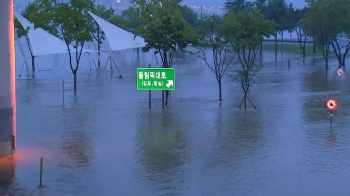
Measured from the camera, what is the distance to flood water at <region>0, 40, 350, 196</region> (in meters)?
12.7

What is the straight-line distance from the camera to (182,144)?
1736 cm

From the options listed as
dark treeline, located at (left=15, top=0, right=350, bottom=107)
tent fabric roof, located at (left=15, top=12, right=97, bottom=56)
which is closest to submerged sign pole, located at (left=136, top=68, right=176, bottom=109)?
dark treeline, located at (left=15, top=0, right=350, bottom=107)

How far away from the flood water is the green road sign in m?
1.24

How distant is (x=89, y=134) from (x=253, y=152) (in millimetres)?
6431

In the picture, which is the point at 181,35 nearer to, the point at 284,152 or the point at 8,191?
the point at 284,152

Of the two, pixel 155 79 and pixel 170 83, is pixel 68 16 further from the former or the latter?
pixel 170 83

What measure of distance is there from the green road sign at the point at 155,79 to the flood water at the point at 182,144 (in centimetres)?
124

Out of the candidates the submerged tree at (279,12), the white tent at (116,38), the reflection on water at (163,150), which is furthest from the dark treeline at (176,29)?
the submerged tree at (279,12)

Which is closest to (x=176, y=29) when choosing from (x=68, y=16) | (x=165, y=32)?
(x=165, y=32)

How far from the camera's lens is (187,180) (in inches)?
512

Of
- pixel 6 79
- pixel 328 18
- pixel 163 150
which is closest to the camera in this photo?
pixel 6 79

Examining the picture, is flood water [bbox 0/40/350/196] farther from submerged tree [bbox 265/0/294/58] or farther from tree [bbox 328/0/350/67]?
submerged tree [bbox 265/0/294/58]

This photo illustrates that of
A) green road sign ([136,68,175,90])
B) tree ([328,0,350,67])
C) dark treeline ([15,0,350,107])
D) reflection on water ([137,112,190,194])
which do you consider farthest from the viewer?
tree ([328,0,350,67])

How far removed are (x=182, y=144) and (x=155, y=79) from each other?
293 inches
